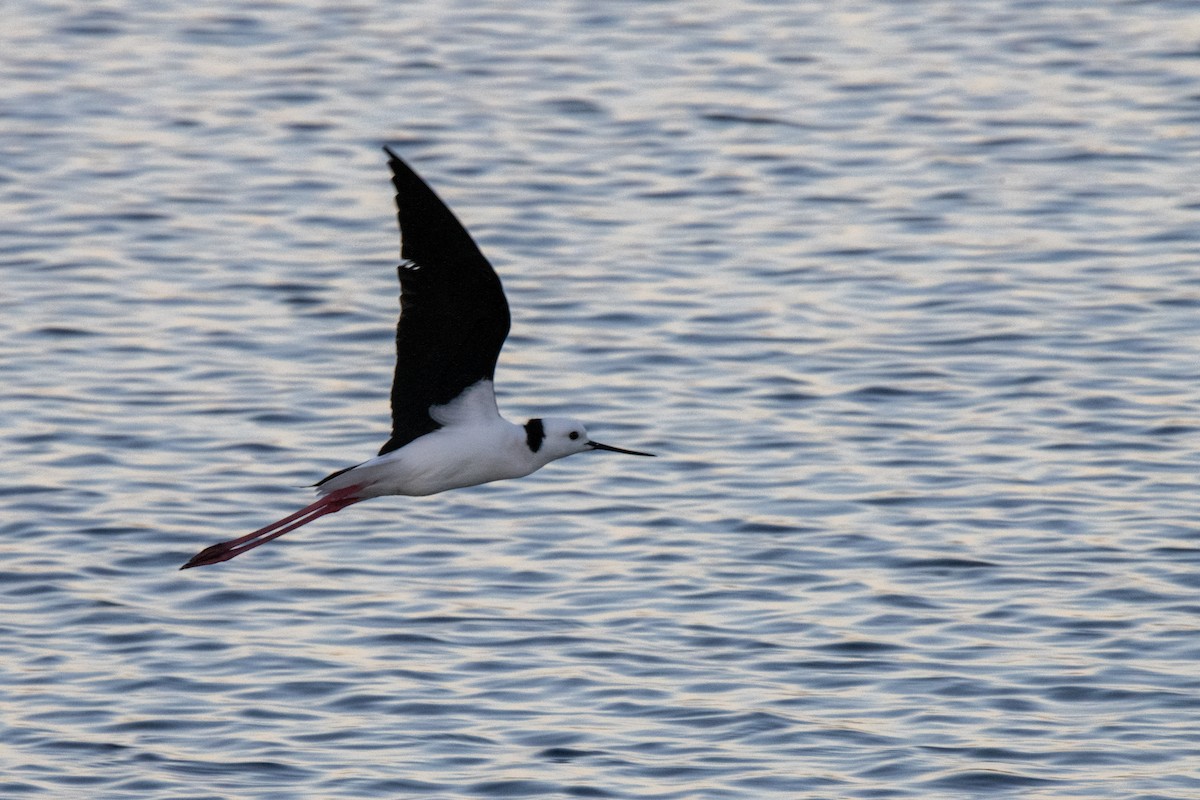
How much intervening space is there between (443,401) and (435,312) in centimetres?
44

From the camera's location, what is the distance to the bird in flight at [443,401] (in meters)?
8.41

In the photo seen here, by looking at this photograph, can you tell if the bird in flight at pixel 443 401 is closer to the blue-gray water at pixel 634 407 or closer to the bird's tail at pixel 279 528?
the bird's tail at pixel 279 528

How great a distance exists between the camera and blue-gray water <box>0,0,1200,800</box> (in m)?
8.91

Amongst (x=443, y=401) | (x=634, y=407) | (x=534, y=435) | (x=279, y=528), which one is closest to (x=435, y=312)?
(x=443, y=401)

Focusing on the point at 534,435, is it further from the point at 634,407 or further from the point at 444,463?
the point at 634,407

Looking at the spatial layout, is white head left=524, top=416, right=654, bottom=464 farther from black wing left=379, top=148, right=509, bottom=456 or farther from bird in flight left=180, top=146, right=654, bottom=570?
black wing left=379, top=148, right=509, bottom=456

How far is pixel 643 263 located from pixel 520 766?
558 centimetres

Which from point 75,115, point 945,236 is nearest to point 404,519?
point 945,236

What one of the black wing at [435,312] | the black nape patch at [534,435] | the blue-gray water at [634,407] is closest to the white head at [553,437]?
the black nape patch at [534,435]

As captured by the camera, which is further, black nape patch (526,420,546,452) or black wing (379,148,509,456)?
black nape patch (526,420,546,452)

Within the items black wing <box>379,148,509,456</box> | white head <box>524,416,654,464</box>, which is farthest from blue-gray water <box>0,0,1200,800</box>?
black wing <box>379,148,509,456</box>

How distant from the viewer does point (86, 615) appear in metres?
9.78

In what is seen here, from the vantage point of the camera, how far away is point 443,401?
8898 mm

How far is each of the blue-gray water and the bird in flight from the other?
82 cm
